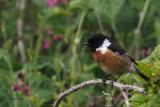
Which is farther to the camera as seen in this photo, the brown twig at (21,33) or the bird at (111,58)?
the brown twig at (21,33)

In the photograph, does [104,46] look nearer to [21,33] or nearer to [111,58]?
[111,58]

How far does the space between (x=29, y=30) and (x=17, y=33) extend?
2.23 feet

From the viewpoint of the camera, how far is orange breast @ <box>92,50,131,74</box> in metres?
3.09

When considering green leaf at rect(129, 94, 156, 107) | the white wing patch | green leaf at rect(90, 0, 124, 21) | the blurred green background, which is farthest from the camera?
green leaf at rect(90, 0, 124, 21)

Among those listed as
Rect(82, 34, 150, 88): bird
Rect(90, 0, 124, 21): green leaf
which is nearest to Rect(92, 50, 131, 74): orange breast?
Rect(82, 34, 150, 88): bird

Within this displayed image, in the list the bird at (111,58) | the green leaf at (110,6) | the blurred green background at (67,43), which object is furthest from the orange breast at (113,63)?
the green leaf at (110,6)

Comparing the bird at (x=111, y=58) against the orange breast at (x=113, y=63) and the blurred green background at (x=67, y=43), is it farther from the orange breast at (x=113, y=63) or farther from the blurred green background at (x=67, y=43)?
the blurred green background at (x=67, y=43)

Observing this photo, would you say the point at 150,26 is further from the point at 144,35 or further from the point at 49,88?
the point at 49,88

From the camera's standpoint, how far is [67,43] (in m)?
4.89

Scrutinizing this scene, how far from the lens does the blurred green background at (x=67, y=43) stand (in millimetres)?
3977

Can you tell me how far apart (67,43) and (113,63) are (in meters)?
1.86

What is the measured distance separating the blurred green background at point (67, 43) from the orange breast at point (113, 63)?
1.92 feet

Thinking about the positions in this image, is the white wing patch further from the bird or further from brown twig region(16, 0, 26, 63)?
brown twig region(16, 0, 26, 63)

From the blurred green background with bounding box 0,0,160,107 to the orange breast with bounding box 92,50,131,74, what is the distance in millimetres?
585
